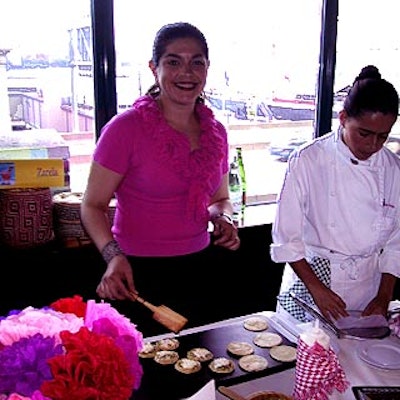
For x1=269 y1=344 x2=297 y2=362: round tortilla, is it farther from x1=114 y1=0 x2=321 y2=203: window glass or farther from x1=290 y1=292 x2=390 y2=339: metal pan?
x1=114 y1=0 x2=321 y2=203: window glass

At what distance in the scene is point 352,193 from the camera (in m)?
1.52

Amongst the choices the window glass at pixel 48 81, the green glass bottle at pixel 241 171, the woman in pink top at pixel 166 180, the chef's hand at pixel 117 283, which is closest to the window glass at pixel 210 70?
the window glass at pixel 48 81

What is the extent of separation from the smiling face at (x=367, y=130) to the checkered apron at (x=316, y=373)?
67 centimetres

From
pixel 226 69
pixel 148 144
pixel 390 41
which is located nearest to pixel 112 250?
pixel 148 144

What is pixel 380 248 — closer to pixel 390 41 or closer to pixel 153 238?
pixel 153 238

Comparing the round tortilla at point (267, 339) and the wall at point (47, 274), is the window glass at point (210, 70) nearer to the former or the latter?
the wall at point (47, 274)

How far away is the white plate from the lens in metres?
1.16

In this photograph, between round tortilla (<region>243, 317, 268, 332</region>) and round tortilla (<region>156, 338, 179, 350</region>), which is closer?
round tortilla (<region>156, 338, 179, 350</region>)

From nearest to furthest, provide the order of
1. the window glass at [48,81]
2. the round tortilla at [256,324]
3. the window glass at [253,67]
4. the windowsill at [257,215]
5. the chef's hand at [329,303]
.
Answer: the round tortilla at [256,324] < the chef's hand at [329,303] < the window glass at [48,81] < the window glass at [253,67] < the windowsill at [257,215]

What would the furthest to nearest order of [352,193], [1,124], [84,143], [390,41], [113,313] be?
[390,41] → [84,143] → [1,124] → [352,193] → [113,313]

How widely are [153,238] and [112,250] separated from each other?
0.74 ft

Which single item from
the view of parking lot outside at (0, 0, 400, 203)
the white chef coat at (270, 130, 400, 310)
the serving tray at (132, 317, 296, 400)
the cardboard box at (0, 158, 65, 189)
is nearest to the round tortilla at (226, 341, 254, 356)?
the serving tray at (132, 317, 296, 400)

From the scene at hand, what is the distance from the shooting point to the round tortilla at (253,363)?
1.10m

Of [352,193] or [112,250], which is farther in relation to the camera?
[352,193]
